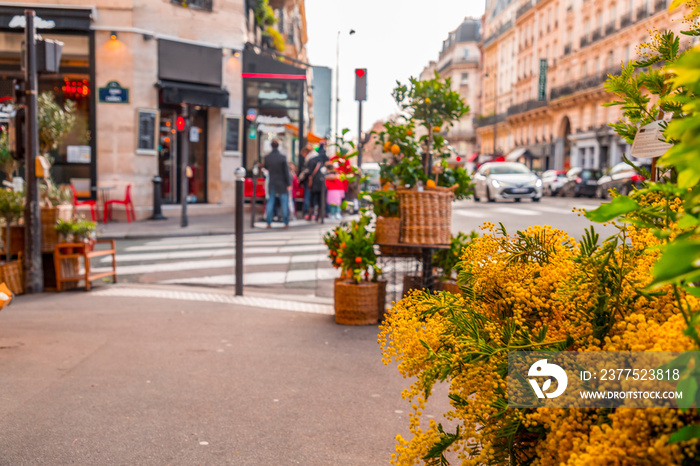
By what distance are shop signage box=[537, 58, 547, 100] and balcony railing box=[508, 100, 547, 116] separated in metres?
0.51

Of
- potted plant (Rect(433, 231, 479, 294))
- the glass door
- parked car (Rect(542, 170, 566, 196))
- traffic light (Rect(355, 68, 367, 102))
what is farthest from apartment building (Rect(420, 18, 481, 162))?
potted plant (Rect(433, 231, 479, 294))

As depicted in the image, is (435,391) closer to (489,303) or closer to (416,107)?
(489,303)

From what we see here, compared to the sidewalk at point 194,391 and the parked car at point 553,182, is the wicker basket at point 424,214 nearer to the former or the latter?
the sidewalk at point 194,391

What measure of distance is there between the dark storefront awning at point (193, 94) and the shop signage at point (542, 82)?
152 ft

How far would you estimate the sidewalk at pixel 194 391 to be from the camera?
11.4ft

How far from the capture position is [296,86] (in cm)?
2491

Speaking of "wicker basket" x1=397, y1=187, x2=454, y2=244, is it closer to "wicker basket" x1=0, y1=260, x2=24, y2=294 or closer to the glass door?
"wicker basket" x1=0, y1=260, x2=24, y2=294

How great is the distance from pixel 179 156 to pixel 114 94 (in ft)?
11.7

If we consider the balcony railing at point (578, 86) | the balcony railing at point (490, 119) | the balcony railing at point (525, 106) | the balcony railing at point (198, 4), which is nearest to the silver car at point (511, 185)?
the balcony railing at point (198, 4)

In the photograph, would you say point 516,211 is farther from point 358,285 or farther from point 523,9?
point 523,9

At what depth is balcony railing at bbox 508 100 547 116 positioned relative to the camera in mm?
63344

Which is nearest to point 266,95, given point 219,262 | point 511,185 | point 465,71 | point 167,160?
point 167,160

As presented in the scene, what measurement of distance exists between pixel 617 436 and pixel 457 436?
64 centimetres

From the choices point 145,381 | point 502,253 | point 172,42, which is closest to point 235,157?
point 172,42
